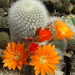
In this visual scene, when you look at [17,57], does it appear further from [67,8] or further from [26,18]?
[67,8]

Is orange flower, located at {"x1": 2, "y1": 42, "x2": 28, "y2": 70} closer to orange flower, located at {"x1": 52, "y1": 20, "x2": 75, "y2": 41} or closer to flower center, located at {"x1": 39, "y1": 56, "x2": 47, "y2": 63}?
flower center, located at {"x1": 39, "y1": 56, "x2": 47, "y2": 63}

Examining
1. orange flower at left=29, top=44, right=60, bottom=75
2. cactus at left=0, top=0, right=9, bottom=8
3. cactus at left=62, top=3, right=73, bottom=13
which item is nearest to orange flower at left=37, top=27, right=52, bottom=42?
orange flower at left=29, top=44, right=60, bottom=75

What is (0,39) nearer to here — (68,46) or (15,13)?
(68,46)

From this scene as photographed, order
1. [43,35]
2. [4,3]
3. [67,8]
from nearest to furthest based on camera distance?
[43,35] → [67,8] → [4,3]

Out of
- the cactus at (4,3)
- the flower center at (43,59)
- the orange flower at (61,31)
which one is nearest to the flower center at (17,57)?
the flower center at (43,59)

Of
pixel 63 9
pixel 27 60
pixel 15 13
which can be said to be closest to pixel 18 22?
pixel 15 13

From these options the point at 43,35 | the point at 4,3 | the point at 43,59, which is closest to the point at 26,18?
the point at 43,35
